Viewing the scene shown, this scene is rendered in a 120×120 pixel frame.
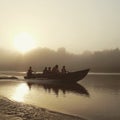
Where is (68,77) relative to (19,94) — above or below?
above

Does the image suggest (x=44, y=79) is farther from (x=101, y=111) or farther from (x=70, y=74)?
(x=101, y=111)

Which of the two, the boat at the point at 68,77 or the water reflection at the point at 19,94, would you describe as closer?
the water reflection at the point at 19,94

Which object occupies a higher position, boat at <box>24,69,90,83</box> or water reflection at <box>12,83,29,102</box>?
boat at <box>24,69,90,83</box>

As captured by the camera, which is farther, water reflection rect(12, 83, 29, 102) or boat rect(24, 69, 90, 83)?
boat rect(24, 69, 90, 83)

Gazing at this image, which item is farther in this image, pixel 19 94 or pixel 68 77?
pixel 68 77

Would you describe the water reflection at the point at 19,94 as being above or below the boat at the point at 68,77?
below

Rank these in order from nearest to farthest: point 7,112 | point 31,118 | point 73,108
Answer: point 31,118
point 7,112
point 73,108

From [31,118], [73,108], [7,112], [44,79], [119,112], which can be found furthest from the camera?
[44,79]

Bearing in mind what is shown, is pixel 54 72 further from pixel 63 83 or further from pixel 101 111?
pixel 101 111

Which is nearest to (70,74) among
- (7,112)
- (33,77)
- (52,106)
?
(33,77)

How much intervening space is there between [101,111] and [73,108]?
207 cm

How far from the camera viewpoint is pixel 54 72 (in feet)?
141

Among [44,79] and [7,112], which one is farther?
[44,79]

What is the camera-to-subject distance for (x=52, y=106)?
20.3 metres
